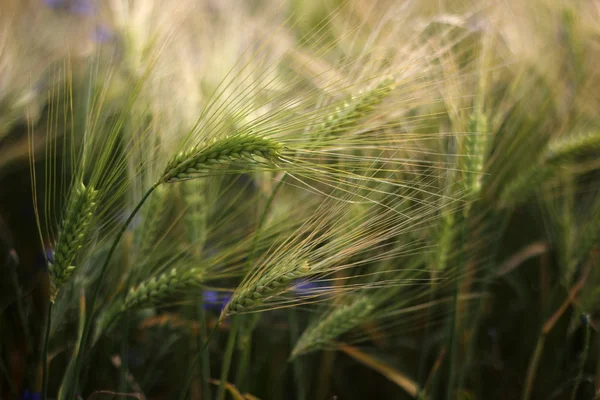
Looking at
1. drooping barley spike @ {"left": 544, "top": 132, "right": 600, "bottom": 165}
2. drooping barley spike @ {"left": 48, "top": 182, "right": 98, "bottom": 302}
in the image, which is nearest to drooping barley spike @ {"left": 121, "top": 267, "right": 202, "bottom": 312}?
drooping barley spike @ {"left": 48, "top": 182, "right": 98, "bottom": 302}

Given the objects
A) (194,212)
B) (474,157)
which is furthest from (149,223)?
(474,157)

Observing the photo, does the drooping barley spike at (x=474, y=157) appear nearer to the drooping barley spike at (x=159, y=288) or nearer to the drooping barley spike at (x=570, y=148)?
the drooping barley spike at (x=570, y=148)

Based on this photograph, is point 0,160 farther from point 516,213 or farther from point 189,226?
point 516,213

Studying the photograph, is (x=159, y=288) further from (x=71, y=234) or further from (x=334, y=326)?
(x=334, y=326)

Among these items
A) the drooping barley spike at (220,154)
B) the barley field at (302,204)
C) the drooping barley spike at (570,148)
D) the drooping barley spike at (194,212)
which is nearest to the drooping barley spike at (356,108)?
the barley field at (302,204)

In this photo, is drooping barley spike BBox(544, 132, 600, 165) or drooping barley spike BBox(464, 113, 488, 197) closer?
drooping barley spike BBox(464, 113, 488, 197)

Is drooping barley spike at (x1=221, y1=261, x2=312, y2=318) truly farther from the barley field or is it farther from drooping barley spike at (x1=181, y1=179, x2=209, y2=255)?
drooping barley spike at (x1=181, y1=179, x2=209, y2=255)

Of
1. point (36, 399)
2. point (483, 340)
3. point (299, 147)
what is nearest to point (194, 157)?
point (299, 147)

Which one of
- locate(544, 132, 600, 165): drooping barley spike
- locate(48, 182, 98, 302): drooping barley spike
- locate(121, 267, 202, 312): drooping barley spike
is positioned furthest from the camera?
locate(544, 132, 600, 165): drooping barley spike
